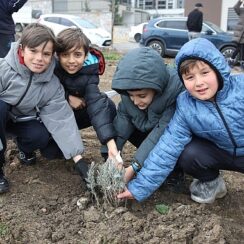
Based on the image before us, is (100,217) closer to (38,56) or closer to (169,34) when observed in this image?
(38,56)

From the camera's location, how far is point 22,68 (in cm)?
268

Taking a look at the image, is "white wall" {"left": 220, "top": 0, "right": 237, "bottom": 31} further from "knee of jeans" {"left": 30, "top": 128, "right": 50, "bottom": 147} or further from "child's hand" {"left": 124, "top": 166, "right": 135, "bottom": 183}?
"child's hand" {"left": 124, "top": 166, "right": 135, "bottom": 183}

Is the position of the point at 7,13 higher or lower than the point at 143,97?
higher

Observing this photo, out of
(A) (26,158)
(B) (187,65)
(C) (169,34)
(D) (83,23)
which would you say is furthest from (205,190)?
(D) (83,23)

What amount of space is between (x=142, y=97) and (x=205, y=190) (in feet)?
2.30

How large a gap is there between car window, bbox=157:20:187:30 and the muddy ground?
39.6 feet

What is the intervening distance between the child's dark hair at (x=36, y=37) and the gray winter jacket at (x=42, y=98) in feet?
0.33

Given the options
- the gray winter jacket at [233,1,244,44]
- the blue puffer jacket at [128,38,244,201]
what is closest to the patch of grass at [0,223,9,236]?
the blue puffer jacket at [128,38,244,201]

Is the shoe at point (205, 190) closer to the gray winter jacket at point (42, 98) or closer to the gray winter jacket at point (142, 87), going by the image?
the gray winter jacket at point (142, 87)

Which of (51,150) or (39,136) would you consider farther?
(51,150)

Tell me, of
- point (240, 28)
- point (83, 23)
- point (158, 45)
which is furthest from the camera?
point (83, 23)

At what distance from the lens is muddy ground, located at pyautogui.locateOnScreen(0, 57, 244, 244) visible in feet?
7.28

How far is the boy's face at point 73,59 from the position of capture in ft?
9.03

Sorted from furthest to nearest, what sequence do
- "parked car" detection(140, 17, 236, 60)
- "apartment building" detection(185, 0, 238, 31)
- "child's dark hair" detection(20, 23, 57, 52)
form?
"apartment building" detection(185, 0, 238, 31) < "parked car" detection(140, 17, 236, 60) < "child's dark hair" detection(20, 23, 57, 52)
